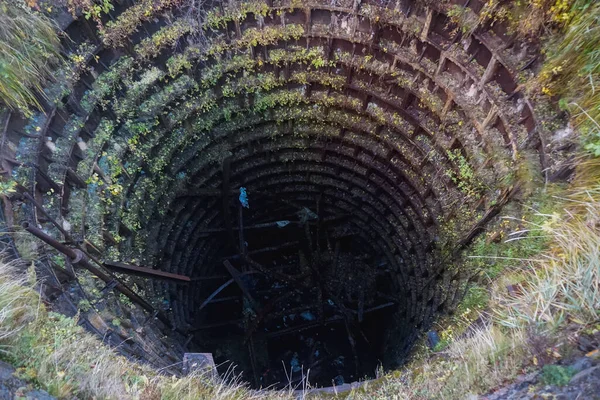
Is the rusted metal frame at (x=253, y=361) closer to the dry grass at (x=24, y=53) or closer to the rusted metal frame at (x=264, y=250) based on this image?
the rusted metal frame at (x=264, y=250)

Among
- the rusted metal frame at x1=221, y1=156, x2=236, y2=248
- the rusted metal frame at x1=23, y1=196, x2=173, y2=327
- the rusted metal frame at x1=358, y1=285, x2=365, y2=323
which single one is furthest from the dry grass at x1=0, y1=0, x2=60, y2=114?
the rusted metal frame at x1=358, y1=285, x2=365, y2=323

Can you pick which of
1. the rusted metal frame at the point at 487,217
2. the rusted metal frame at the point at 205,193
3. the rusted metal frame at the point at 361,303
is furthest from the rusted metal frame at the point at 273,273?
the rusted metal frame at the point at 487,217

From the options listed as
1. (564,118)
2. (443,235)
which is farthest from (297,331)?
(564,118)

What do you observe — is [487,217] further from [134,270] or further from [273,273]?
[134,270]

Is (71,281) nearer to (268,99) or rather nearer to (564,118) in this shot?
(268,99)

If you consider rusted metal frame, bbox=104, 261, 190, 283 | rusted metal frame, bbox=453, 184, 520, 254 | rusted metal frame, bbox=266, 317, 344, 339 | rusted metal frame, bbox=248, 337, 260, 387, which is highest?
rusted metal frame, bbox=453, 184, 520, 254

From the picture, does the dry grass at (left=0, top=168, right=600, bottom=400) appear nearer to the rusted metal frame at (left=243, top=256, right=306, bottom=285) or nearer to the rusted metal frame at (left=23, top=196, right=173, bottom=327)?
the rusted metal frame at (left=23, top=196, right=173, bottom=327)

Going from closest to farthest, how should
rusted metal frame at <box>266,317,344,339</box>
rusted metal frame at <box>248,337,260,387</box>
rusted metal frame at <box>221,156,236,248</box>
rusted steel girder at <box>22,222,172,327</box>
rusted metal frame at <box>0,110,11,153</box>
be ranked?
rusted steel girder at <box>22,222,172,327</box>, rusted metal frame at <box>0,110,11,153</box>, rusted metal frame at <box>221,156,236,248</box>, rusted metal frame at <box>248,337,260,387</box>, rusted metal frame at <box>266,317,344,339</box>

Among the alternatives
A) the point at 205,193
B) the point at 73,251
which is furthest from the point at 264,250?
the point at 73,251

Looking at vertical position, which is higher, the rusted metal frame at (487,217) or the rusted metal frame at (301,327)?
the rusted metal frame at (487,217)

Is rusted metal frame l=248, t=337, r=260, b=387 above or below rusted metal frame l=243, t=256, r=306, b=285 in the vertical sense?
below

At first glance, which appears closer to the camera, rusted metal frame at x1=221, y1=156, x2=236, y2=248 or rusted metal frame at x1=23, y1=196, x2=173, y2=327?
rusted metal frame at x1=23, y1=196, x2=173, y2=327
